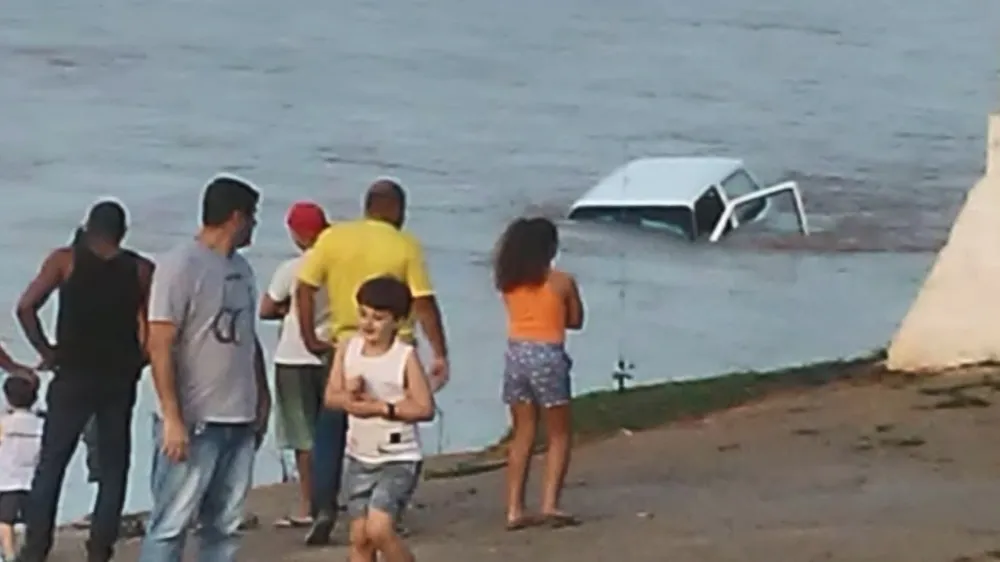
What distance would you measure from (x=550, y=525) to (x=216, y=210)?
2.93 m

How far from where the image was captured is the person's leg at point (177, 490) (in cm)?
945

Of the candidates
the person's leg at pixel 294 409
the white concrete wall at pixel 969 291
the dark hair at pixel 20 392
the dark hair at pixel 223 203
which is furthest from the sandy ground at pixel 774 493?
the dark hair at pixel 223 203

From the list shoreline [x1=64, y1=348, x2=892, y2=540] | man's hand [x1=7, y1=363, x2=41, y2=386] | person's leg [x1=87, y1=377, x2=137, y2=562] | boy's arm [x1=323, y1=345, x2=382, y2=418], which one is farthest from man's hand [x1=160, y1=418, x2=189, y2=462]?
shoreline [x1=64, y1=348, x2=892, y2=540]

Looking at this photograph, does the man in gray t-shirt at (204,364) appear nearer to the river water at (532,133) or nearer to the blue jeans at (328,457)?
the blue jeans at (328,457)

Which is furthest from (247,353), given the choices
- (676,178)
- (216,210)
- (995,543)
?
(676,178)

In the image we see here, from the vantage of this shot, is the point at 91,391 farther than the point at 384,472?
Yes

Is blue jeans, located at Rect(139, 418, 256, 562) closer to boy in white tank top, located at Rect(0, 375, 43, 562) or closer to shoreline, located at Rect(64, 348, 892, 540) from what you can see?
boy in white tank top, located at Rect(0, 375, 43, 562)

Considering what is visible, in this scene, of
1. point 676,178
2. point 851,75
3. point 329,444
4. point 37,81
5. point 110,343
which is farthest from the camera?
point 851,75

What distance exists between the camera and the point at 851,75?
224ft

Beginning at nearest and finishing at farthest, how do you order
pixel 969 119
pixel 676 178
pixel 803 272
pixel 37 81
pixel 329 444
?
1. pixel 329 444
2. pixel 803 272
3. pixel 676 178
4. pixel 969 119
5. pixel 37 81

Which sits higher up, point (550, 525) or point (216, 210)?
point (216, 210)

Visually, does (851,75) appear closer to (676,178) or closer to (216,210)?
(676,178)

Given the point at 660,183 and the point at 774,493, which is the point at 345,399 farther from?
the point at 660,183

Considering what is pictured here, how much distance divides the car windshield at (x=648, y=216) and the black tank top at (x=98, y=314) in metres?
27.9
